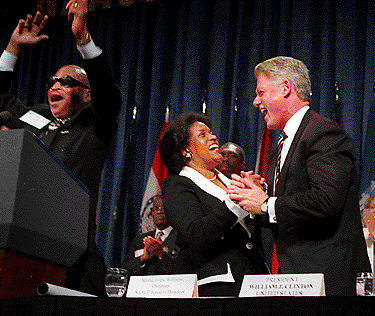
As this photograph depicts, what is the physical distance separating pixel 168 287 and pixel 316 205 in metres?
0.54

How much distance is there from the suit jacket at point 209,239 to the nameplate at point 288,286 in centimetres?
61

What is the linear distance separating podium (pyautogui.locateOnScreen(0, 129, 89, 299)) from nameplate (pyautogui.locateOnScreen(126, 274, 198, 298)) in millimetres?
227

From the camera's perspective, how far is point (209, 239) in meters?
1.79

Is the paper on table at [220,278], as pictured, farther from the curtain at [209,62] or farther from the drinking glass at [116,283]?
the curtain at [209,62]

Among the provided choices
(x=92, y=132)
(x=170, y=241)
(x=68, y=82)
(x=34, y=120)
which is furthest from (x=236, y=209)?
(x=170, y=241)

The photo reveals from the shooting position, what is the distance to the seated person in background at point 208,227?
1.79 m

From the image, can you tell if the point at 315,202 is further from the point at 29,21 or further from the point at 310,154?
the point at 29,21

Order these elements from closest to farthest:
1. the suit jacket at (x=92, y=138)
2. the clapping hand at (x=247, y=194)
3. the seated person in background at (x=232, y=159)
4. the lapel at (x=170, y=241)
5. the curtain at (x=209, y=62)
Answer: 1. the clapping hand at (x=247, y=194)
2. the suit jacket at (x=92, y=138)
3. the lapel at (x=170, y=241)
4. the seated person in background at (x=232, y=159)
5. the curtain at (x=209, y=62)

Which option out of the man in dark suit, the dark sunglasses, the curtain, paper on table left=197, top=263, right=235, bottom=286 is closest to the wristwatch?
the man in dark suit

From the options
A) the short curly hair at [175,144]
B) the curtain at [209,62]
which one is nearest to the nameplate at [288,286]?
the short curly hair at [175,144]

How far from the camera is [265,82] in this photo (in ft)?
6.48

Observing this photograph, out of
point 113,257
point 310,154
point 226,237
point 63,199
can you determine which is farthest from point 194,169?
point 113,257

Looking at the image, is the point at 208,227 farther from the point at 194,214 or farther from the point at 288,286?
the point at 288,286

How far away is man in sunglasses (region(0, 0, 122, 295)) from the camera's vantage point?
6.89 ft
